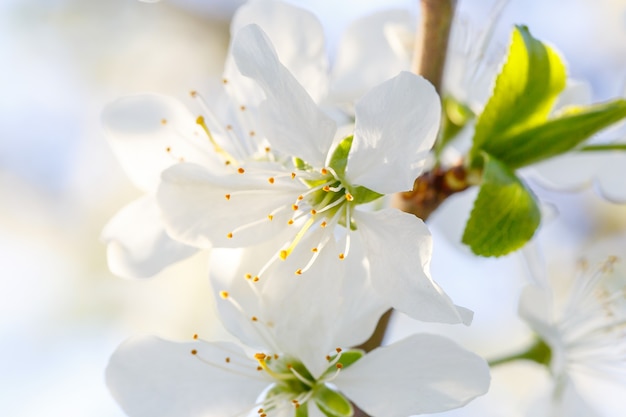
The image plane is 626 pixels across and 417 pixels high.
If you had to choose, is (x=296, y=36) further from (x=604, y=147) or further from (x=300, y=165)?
(x=604, y=147)

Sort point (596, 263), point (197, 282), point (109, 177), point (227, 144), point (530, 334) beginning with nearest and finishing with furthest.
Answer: point (227, 144), point (530, 334), point (596, 263), point (197, 282), point (109, 177)

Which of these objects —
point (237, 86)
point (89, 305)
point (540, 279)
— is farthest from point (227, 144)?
point (89, 305)

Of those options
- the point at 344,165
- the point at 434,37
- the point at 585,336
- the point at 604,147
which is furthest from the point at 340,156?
the point at 585,336

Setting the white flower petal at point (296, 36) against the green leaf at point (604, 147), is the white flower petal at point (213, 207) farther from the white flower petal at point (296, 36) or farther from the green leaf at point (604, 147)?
the green leaf at point (604, 147)

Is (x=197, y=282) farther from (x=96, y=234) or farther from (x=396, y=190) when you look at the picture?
(x=396, y=190)

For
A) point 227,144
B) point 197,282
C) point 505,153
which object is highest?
point 227,144

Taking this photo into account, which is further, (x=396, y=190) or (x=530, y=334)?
(x=530, y=334)

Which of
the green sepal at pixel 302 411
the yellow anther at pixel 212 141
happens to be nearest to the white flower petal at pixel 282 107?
the yellow anther at pixel 212 141
